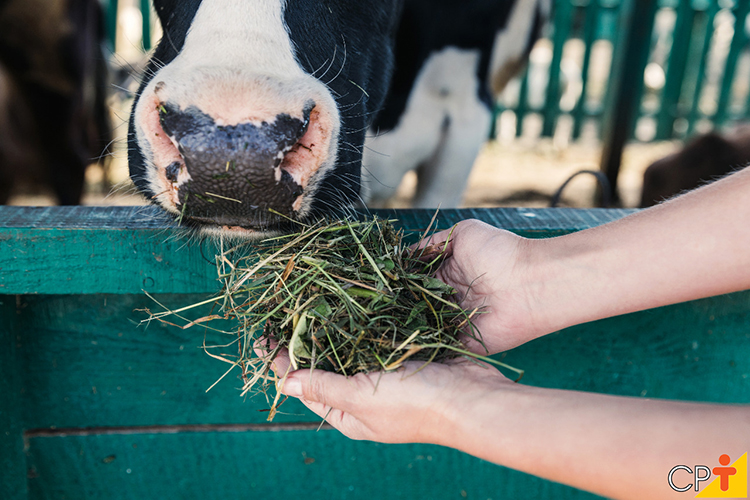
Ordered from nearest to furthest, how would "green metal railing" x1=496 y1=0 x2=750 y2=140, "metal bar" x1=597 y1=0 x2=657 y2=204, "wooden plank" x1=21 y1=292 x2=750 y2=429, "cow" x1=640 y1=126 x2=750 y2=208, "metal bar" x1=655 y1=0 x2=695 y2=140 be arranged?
"wooden plank" x1=21 y1=292 x2=750 y2=429 → "cow" x1=640 y1=126 x2=750 y2=208 → "metal bar" x1=597 y1=0 x2=657 y2=204 → "green metal railing" x1=496 y1=0 x2=750 y2=140 → "metal bar" x1=655 y1=0 x2=695 y2=140

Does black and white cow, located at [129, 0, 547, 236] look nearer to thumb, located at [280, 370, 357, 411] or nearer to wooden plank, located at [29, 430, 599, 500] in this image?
thumb, located at [280, 370, 357, 411]

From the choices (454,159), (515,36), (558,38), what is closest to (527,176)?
(558,38)

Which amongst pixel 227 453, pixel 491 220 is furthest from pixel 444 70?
pixel 227 453

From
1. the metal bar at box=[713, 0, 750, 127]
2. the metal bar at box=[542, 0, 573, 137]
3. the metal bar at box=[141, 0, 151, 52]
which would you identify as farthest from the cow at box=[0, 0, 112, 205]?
the metal bar at box=[713, 0, 750, 127]

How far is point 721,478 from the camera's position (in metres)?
0.75

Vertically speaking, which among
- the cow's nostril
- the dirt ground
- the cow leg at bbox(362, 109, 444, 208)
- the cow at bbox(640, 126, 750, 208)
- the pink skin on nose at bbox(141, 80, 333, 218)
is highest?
the pink skin on nose at bbox(141, 80, 333, 218)

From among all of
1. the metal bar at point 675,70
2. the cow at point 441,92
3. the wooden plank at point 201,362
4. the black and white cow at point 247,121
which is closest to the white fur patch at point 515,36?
the cow at point 441,92

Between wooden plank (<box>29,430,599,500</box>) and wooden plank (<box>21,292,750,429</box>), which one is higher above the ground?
wooden plank (<box>21,292,750,429</box>)

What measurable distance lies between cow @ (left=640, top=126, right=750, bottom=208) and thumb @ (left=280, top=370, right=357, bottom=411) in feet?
9.05

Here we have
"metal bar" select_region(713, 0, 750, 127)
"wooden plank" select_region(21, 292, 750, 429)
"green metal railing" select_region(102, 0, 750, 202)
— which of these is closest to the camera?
"wooden plank" select_region(21, 292, 750, 429)

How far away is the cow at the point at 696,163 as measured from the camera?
3.19 m

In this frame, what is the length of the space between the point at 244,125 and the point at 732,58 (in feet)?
22.2

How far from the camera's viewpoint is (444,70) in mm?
2465

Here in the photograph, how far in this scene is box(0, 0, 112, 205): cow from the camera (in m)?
3.74
